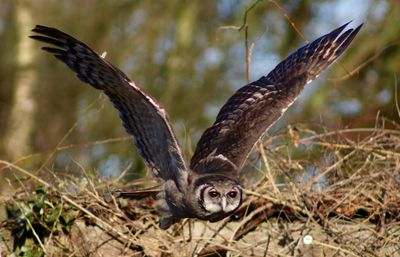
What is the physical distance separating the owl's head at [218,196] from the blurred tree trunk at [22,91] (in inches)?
393

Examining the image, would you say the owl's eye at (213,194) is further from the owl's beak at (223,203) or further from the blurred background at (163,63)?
the blurred background at (163,63)

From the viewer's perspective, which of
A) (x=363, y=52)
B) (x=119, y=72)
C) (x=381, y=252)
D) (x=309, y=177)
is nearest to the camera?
(x=119, y=72)

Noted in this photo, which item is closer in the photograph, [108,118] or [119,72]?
[119,72]

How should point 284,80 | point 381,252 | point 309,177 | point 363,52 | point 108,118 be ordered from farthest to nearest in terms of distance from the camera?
1. point 108,118
2. point 363,52
3. point 284,80
4. point 309,177
5. point 381,252

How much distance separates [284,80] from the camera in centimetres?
729

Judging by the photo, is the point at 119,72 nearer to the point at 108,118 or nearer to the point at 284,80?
the point at 284,80

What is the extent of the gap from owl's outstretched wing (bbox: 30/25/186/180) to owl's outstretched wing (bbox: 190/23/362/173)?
12.9 inches

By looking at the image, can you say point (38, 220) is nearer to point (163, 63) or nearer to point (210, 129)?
A: point (210, 129)

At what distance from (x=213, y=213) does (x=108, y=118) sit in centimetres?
909

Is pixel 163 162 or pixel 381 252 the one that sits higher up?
pixel 163 162

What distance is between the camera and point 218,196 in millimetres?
6207

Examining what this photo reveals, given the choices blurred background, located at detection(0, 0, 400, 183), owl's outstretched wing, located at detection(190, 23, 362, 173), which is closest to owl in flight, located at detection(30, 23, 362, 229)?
owl's outstretched wing, located at detection(190, 23, 362, 173)

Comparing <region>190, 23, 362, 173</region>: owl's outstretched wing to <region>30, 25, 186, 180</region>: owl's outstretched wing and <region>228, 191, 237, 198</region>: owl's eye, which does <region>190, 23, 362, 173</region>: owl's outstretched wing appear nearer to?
<region>30, 25, 186, 180</region>: owl's outstretched wing

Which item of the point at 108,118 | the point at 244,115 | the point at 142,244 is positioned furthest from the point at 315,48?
the point at 108,118
